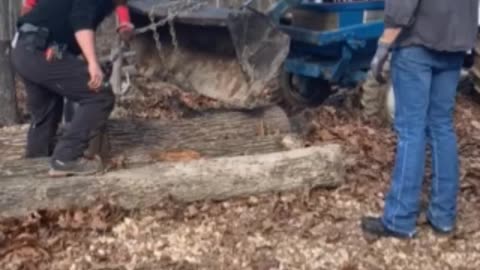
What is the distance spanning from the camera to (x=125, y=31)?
6.28m

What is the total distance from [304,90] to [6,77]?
2.83 metres

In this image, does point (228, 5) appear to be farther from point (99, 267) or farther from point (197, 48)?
point (99, 267)

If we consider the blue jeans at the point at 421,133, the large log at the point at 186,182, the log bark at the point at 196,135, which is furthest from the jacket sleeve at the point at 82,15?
the blue jeans at the point at 421,133

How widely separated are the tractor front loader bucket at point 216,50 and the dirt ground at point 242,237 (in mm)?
1646

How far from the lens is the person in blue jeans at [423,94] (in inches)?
216

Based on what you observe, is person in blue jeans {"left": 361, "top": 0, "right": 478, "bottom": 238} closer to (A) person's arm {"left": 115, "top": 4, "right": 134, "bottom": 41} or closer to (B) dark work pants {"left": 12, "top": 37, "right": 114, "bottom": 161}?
(A) person's arm {"left": 115, "top": 4, "right": 134, "bottom": 41}

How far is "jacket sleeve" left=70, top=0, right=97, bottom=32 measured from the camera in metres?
5.83

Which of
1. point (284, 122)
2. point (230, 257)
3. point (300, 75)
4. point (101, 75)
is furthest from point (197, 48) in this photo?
point (230, 257)

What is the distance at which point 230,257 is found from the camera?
5.64 m

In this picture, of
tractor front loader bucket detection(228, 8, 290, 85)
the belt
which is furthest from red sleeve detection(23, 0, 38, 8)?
tractor front loader bucket detection(228, 8, 290, 85)

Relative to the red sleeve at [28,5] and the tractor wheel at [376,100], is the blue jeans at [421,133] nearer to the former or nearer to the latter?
Result: the tractor wheel at [376,100]

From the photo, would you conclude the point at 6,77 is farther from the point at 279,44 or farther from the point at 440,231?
the point at 440,231

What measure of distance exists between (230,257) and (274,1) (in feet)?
10.9

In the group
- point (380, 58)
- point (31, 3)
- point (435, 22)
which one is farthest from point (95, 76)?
point (435, 22)
